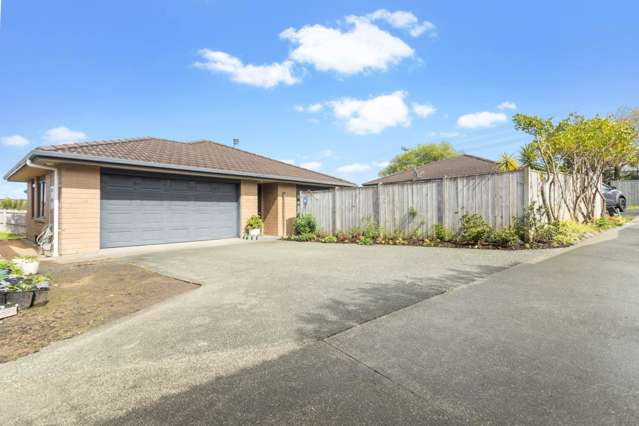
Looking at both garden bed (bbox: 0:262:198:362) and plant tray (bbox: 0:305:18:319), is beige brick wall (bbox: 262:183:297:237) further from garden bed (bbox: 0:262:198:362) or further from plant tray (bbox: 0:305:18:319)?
plant tray (bbox: 0:305:18:319)

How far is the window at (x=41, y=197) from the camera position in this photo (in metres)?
10.8

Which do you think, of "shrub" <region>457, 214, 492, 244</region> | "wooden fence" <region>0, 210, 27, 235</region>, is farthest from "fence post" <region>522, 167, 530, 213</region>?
"wooden fence" <region>0, 210, 27, 235</region>

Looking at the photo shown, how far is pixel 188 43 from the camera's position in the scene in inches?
484

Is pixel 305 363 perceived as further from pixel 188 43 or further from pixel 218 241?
pixel 188 43

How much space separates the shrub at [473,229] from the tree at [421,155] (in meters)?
31.1

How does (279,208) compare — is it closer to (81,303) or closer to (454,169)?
(81,303)

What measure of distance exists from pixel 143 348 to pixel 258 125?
57.7ft

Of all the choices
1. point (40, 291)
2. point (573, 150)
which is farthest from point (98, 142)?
point (573, 150)

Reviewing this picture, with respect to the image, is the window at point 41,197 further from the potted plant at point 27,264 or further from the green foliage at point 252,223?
the green foliage at point 252,223

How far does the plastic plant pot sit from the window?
896 centimetres

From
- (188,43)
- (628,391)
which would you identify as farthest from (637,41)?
(188,43)

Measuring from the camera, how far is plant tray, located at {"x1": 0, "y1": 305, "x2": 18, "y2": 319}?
3527 millimetres

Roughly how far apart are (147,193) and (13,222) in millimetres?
13164

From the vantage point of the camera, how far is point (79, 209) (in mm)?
8734
